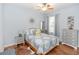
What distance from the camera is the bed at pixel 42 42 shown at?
1255mm

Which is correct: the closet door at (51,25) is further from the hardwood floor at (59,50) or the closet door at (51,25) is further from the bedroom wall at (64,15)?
the hardwood floor at (59,50)

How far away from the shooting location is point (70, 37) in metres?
1.26

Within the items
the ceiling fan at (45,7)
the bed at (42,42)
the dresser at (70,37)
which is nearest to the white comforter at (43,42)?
the bed at (42,42)

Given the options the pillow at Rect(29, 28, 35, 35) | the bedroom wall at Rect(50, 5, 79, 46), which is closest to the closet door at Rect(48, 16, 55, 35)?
the bedroom wall at Rect(50, 5, 79, 46)

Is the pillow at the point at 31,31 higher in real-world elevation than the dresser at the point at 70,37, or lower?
higher

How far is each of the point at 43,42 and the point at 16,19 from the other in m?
0.49

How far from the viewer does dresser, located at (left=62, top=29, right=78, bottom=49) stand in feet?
4.08

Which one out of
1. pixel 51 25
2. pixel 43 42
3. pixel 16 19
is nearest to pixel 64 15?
pixel 51 25

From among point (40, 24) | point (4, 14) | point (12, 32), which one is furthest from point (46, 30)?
point (4, 14)

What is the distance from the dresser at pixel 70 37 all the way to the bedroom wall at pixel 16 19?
389 millimetres

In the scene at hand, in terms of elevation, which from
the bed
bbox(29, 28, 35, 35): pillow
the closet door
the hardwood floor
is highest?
the closet door

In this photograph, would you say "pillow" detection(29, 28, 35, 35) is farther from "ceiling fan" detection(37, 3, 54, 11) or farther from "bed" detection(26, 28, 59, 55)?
"ceiling fan" detection(37, 3, 54, 11)

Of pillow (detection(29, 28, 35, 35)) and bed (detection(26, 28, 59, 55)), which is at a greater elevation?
pillow (detection(29, 28, 35, 35))
